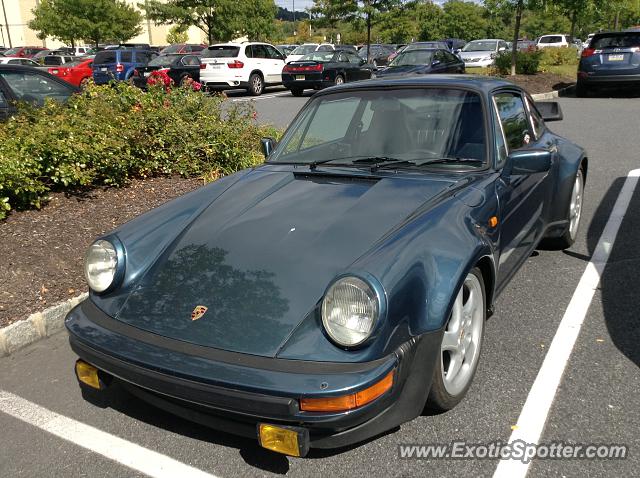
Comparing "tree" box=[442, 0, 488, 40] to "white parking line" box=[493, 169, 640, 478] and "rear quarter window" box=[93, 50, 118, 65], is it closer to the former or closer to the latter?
"rear quarter window" box=[93, 50, 118, 65]

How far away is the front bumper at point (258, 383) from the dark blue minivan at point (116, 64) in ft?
64.9

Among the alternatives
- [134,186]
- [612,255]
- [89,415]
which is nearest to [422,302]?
[89,415]

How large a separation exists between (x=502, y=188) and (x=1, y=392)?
3.09 meters

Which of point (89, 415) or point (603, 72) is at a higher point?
point (603, 72)

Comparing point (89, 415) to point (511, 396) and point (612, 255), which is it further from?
point (612, 255)

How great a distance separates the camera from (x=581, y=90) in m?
16.7

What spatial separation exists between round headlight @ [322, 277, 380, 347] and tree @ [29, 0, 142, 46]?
39226mm

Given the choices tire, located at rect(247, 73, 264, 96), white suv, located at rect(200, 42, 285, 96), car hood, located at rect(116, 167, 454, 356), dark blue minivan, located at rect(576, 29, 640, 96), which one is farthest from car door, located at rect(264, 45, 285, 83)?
car hood, located at rect(116, 167, 454, 356)

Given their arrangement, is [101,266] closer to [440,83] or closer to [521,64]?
[440,83]

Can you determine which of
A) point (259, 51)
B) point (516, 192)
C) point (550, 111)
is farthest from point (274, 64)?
point (516, 192)

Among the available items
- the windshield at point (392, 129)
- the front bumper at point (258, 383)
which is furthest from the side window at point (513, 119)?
the front bumper at point (258, 383)

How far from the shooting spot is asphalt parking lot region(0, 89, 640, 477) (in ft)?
8.39

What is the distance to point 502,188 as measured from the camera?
340 centimetres

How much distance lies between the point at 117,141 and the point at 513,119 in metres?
3.90
